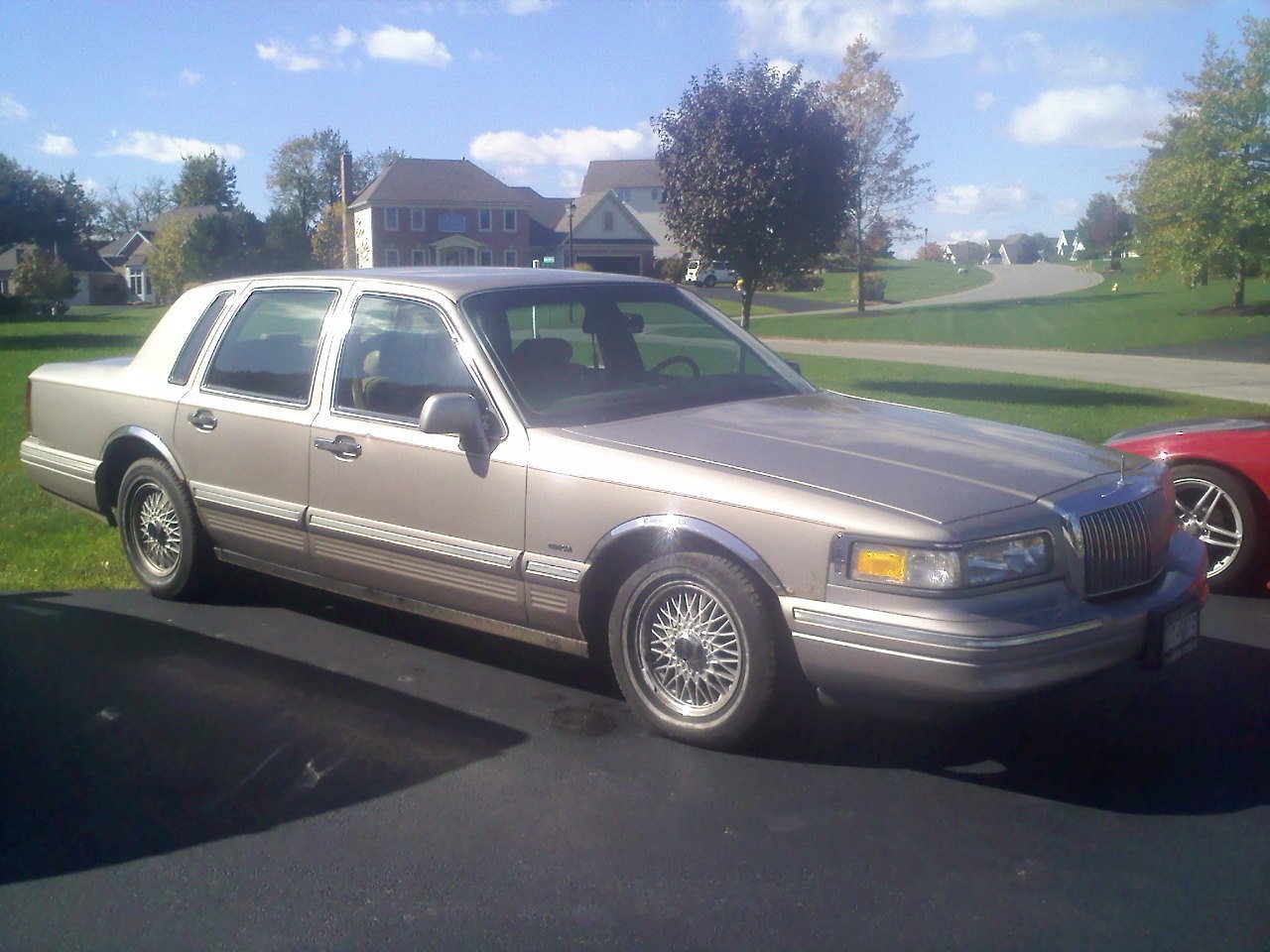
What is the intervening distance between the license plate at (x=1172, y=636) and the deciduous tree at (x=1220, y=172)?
41.0 metres

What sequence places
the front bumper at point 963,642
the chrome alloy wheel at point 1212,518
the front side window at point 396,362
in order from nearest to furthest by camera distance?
the front bumper at point 963,642, the front side window at point 396,362, the chrome alloy wheel at point 1212,518

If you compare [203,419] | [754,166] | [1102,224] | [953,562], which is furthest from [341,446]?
[1102,224]

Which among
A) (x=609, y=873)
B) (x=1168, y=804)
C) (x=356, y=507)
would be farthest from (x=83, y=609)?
(x=1168, y=804)

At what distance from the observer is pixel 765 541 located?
4070 mm

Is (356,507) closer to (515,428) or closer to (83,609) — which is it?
(515,428)

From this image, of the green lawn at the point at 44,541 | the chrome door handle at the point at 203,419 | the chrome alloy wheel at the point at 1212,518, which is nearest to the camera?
the chrome door handle at the point at 203,419

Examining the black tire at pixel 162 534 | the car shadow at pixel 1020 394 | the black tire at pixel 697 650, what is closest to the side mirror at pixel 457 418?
the black tire at pixel 697 650

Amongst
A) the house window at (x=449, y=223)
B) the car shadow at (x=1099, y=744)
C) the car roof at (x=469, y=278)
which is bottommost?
the car shadow at (x=1099, y=744)

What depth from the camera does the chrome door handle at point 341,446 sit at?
5.23 m

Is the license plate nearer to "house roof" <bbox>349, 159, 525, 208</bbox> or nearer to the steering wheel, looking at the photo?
the steering wheel

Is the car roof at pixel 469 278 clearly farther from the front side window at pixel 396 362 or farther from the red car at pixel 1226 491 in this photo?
the red car at pixel 1226 491

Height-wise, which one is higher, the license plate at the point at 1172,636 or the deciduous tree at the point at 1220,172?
the deciduous tree at the point at 1220,172

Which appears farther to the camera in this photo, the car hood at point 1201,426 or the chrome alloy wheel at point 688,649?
the car hood at point 1201,426

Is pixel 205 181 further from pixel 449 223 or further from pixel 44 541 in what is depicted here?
pixel 44 541
